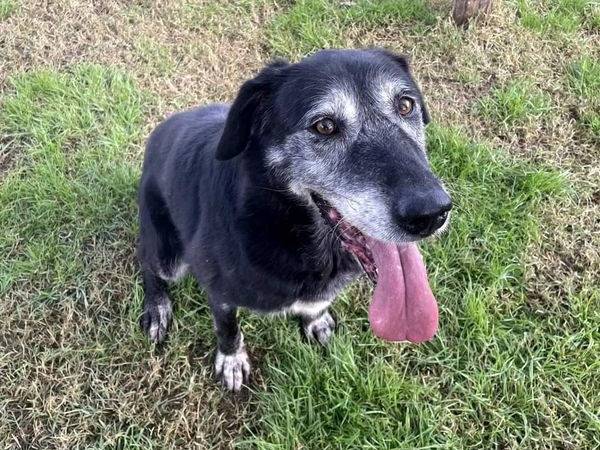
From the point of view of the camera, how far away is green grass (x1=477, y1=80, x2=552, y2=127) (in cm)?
422

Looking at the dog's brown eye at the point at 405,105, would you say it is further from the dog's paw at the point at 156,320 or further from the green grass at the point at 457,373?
the dog's paw at the point at 156,320

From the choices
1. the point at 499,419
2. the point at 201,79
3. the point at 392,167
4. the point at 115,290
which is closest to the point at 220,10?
the point at 201,79

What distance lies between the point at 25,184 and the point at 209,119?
1529mm

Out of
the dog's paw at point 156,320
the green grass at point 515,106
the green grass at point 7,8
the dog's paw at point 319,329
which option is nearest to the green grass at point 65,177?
the dog's paw at point 156,320

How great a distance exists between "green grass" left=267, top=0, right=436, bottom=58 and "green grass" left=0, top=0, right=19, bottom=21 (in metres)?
2.22

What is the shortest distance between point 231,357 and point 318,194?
1143mm

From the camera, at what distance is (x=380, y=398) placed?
2885mm

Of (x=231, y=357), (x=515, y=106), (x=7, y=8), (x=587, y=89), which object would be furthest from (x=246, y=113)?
(x=7, y=8)

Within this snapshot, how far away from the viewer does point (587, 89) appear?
436cm

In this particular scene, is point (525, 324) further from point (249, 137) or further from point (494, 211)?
point (249, 137)

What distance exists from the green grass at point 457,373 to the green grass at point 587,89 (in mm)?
1162

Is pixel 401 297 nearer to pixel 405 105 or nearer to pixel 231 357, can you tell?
pixel 405 105

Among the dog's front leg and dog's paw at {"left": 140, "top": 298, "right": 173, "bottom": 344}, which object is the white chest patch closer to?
the dog's front leg

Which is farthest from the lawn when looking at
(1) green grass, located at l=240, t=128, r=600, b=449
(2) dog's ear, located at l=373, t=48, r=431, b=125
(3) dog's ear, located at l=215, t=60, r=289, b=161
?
(3) dog's ear, located at l=215, t=60, r=289, b=161
